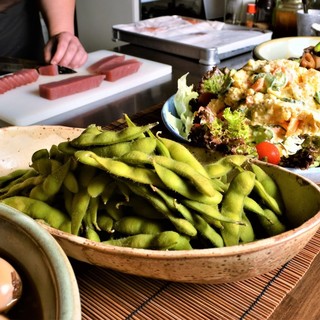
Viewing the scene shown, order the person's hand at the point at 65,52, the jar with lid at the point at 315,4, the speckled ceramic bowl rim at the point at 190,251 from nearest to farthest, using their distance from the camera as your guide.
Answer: the speckled ceramic bowl rim at the point at 190,251 → the person's hand at the point at 65,52 → the jar with lid at the point at 315,4

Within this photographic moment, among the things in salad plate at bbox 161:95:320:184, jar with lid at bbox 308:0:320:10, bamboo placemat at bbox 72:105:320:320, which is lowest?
bamboo placemat at bbox 72:105:320:320

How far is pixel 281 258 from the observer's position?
0.73 meters

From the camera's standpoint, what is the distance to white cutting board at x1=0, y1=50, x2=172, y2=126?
164 centimetres

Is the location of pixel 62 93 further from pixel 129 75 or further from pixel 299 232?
pixel 299 232

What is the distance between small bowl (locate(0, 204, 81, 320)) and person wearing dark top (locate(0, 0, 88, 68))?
1.80 metres

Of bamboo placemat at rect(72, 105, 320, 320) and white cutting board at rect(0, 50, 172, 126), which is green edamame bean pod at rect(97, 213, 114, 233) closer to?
bamboo placemat at rect(72, 105, 320, 320)

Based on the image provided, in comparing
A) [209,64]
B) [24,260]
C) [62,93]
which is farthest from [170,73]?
[24,260]

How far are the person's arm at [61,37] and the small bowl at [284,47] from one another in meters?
0.89

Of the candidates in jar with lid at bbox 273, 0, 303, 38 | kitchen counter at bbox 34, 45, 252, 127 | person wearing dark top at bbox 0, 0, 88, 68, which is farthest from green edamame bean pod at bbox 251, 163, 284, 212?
jar with lid at bbox 273, 0, 303, 38

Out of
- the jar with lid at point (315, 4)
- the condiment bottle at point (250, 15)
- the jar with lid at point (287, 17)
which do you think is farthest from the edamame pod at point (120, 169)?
the jar with lid at point (315, 4)

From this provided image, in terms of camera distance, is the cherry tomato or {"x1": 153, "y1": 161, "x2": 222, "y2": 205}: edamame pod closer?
{"x1": 153, "y1": 161, "x2": 222, "y2": 205}: edamame pod

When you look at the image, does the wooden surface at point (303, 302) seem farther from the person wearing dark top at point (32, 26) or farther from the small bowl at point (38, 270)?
the person wearing dark top at point (32, 26)

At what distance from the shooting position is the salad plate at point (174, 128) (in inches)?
41.4

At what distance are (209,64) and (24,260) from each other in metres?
1.73
